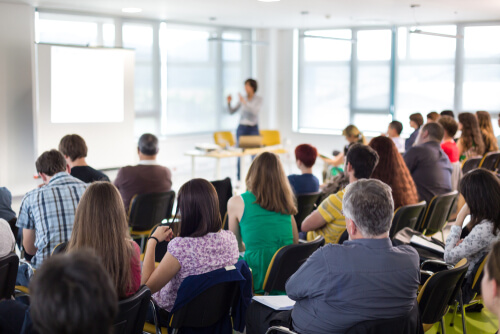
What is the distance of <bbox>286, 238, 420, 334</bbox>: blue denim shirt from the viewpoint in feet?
7.32

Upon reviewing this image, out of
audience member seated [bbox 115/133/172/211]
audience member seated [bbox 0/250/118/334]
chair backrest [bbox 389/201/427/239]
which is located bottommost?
chair backrest [bbox 389/201/427/239]

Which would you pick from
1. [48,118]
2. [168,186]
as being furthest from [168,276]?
[48,118]

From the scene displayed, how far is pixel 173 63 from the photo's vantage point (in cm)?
1089

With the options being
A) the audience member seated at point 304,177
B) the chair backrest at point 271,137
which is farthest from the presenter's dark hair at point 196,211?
the chair backrest at point 271,137

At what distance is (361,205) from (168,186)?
328 cm

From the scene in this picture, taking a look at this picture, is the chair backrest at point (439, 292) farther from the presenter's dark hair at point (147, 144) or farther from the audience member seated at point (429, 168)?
the presenter's dark hair at point (147, 144)

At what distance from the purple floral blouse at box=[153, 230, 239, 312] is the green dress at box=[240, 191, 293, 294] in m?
0.72

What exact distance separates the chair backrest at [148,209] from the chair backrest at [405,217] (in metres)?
2.00

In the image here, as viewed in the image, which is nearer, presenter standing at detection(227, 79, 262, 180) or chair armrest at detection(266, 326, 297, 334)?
chair armrest at detection(266, 326, 297, 334)

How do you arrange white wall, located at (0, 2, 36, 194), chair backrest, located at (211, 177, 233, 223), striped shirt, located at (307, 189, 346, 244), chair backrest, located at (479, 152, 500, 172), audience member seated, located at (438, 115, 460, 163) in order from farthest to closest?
white wall, located at (0, 2, 36, 194) < chair backrest, located at (479, 152, 500, 172) < audience member seated, located at (438, 115, 460, 163) < chair backrest, located at (211, 177, 233, 223) < striped shirt, located at (307, 189, 346, 244)

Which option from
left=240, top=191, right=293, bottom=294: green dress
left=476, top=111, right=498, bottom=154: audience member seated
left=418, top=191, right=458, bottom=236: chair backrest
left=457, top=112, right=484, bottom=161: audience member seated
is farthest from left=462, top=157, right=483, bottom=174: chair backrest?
left=240, top=191, right=293, bottom=294: green dress

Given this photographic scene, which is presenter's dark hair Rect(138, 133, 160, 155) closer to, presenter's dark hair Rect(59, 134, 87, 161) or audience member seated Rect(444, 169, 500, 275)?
presenter's dark hair Rect(59, 134, 87, 161)

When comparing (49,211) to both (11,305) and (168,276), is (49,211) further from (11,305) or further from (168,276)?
(11,305)

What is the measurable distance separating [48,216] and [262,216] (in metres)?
1.28
